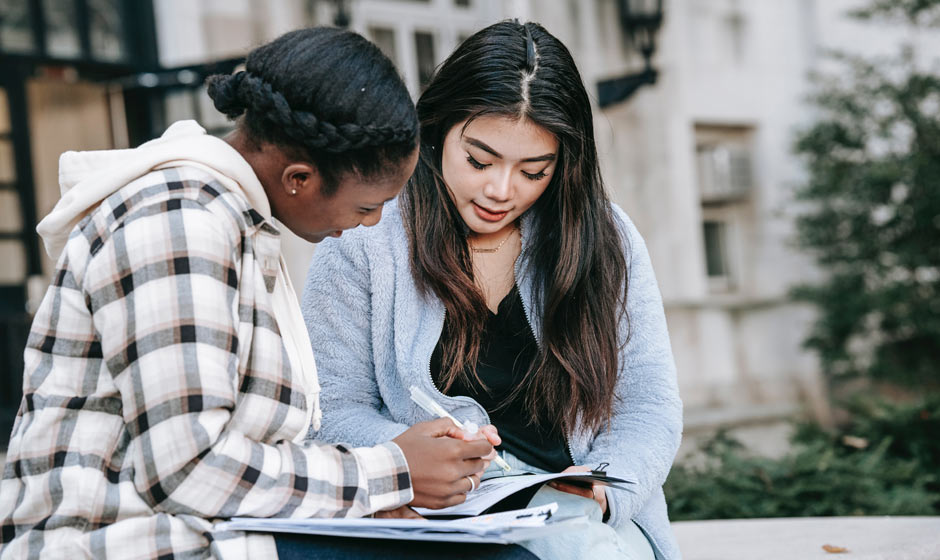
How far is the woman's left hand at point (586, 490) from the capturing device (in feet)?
5.73

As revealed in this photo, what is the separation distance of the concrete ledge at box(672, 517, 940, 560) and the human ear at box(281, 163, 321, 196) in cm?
144

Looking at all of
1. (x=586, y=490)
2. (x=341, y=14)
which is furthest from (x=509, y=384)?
(x=341, y=14)

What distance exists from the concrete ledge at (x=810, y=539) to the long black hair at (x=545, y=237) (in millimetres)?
622

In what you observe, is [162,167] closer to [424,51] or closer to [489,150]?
[489,150]

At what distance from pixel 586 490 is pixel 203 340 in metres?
0.84

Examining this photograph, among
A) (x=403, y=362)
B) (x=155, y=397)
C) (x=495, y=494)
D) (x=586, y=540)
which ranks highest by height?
(x=155, y=397)

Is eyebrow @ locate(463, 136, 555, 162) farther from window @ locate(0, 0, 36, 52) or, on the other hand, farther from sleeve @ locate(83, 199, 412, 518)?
window @ locate(0, 0, 36, 52)

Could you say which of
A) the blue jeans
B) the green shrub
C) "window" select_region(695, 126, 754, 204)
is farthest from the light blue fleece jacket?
"window" select_region(695, 126, 754, 204)

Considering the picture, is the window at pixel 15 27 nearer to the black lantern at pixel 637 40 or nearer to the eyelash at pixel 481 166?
the black lantern at pixel 637 40

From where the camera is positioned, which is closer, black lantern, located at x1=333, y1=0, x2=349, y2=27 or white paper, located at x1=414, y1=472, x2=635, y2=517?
white paper, located at x1=414, y1=472, x2=635, y2=517

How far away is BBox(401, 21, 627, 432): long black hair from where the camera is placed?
199 cm

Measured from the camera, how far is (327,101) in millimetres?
1312

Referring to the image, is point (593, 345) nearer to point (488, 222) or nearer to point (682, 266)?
point (488, 222)

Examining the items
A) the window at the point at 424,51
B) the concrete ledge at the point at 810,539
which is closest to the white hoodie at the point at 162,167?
the concrete ledge at the point at 810,539
